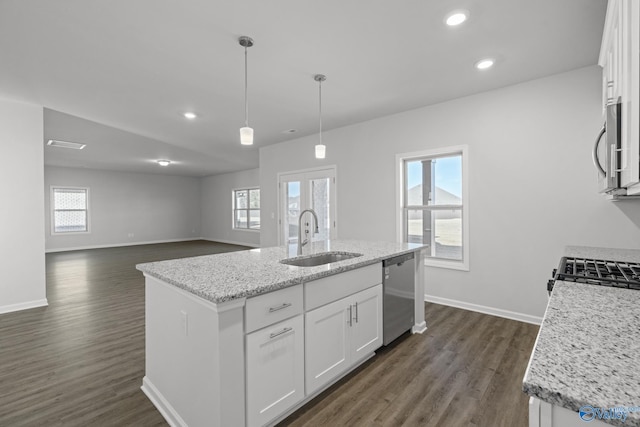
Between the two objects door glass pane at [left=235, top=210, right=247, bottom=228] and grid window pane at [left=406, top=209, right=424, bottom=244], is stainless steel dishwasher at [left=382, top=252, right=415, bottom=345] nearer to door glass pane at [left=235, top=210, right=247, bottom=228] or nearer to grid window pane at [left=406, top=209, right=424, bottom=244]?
Result: grid window pane at [left=406, top=209, right=424, bottom=244]

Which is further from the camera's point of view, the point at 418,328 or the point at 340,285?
the point at 418,328

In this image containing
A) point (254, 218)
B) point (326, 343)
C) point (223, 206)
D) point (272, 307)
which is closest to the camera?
point (272, 307)

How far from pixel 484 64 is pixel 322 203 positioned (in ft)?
10.7

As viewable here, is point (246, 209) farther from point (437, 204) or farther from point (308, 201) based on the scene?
point (437, 204)

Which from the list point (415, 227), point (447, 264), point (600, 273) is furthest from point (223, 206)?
point (600, 273)

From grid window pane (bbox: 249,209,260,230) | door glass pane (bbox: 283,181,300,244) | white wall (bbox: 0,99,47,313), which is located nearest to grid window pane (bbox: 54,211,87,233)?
grid window pane (bbox: 249,209,260,230)

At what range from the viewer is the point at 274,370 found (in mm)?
1641

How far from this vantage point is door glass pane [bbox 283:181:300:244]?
589cm

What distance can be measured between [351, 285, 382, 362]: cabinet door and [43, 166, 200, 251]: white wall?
10092mm

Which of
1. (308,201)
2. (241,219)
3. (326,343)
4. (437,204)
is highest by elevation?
(308,201)

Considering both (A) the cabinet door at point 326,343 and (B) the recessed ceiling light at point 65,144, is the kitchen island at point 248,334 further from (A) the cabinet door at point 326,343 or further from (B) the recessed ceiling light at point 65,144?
(B) the recessed ceiling light at point 65,144

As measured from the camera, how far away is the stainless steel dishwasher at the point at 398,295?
8.43 feet

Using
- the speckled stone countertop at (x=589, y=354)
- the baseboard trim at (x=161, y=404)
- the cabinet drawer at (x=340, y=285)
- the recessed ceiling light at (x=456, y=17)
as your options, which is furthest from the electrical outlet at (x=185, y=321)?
the recessed ceiling light at (x=456, y=17)

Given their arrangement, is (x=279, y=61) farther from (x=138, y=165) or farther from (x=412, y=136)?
(x=138, y=165)
